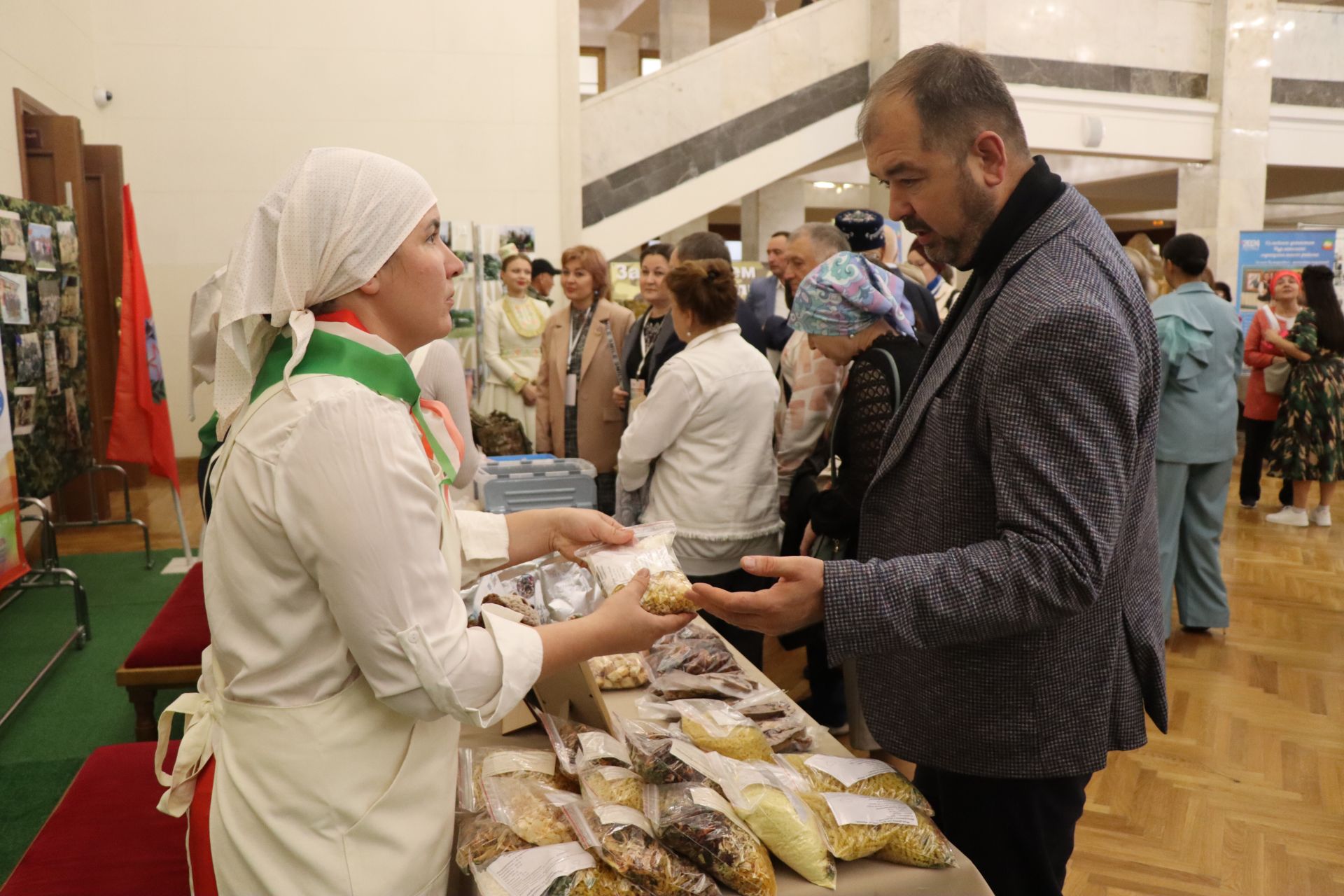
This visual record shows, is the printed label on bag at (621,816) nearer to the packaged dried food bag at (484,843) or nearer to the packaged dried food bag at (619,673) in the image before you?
the packaged dried food bag at (484,843)

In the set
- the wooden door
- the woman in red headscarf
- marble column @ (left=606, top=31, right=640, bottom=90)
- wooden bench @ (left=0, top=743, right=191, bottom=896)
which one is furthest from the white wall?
wooden bench @ (left=0, top=743, right=191, bottom=896)

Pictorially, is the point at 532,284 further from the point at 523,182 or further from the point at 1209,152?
the point at 1209,152

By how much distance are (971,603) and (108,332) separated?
309 inches

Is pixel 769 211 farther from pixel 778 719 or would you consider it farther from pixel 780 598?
pixel 780 598

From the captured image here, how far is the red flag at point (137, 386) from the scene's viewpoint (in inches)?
227

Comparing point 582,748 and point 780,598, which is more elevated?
point 780,598

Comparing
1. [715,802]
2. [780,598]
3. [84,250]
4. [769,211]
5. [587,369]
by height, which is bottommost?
[715,802]

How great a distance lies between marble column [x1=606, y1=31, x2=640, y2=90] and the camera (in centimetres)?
1642

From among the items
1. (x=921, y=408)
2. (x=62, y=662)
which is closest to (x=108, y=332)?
(x=62, y=662)

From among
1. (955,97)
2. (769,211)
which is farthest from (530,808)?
(769,211)

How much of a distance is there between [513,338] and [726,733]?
19.3 feet

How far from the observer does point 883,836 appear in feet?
4.53

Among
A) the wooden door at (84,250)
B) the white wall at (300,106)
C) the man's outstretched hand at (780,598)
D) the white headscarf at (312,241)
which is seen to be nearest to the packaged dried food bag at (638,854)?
the man's outstretched hand at (780,598)

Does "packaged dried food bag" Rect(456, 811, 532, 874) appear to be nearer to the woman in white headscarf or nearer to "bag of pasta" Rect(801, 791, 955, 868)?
the woman in white headscarf
